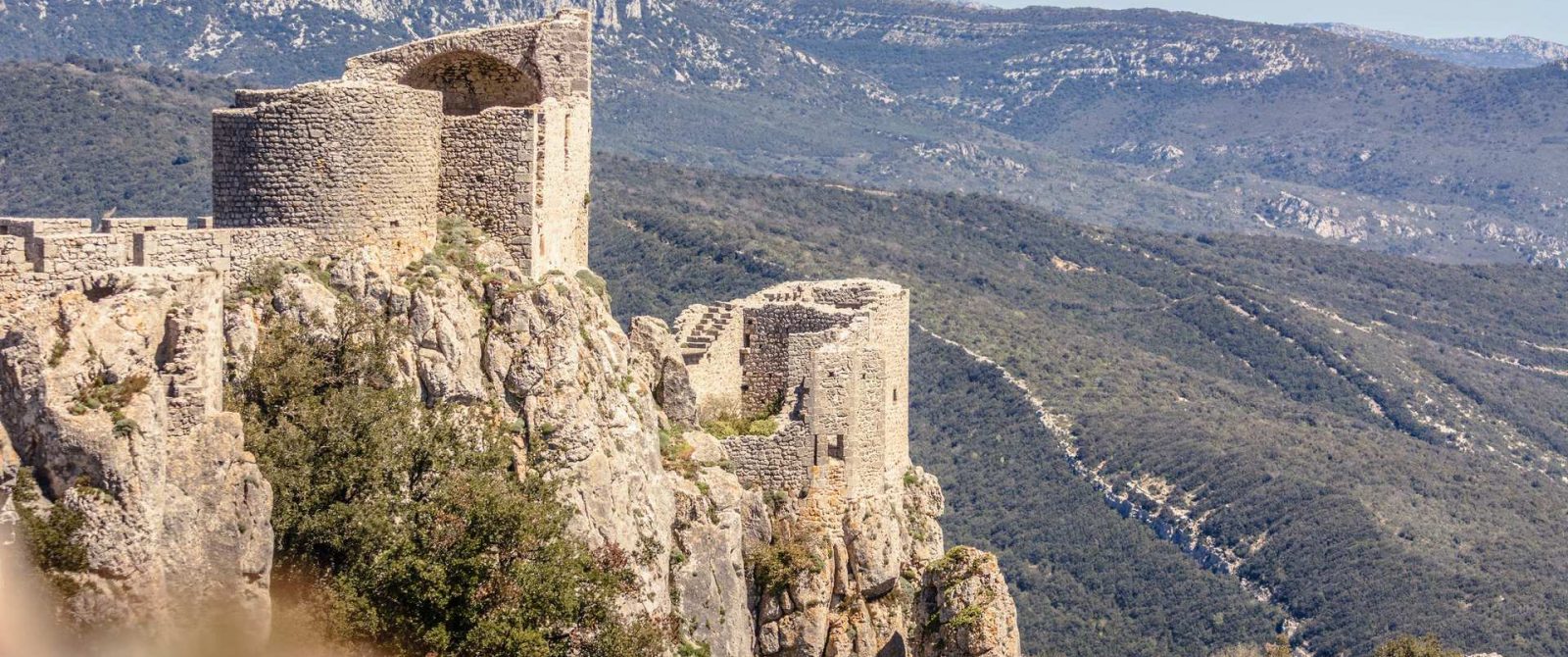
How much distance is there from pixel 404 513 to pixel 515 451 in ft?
9.08

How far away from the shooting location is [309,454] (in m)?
29.9

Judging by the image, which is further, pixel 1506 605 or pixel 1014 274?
pixel 1014 274

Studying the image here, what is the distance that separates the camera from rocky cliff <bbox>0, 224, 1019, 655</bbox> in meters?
25.5

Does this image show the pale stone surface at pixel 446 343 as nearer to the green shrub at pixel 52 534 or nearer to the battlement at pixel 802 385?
the battlement at pixel 802 385

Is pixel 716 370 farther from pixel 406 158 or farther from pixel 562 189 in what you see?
pixel 406 158

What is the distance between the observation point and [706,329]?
4197 centimetres

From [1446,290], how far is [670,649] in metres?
163

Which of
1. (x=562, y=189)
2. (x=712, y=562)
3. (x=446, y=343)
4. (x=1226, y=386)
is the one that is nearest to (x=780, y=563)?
(x=712, y=562)

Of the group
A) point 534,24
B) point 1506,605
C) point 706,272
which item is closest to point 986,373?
point 706,272

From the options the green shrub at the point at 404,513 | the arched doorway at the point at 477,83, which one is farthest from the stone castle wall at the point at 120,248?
the arched doorway at the point at 477,83

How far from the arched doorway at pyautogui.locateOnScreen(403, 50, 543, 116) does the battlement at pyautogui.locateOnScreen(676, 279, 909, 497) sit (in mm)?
6013

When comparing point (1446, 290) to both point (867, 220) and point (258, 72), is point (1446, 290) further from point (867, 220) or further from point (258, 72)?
point (258, 72)

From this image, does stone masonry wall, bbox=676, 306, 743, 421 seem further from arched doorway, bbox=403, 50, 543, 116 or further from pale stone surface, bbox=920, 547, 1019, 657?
arched doorway, bbox=403, 50, 543, 116

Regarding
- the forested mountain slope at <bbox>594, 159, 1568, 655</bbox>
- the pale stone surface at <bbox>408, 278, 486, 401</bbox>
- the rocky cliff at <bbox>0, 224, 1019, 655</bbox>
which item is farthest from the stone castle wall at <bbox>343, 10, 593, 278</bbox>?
the forested mountain slope at <bbox>594, 159, 1568, 655</bbox>
